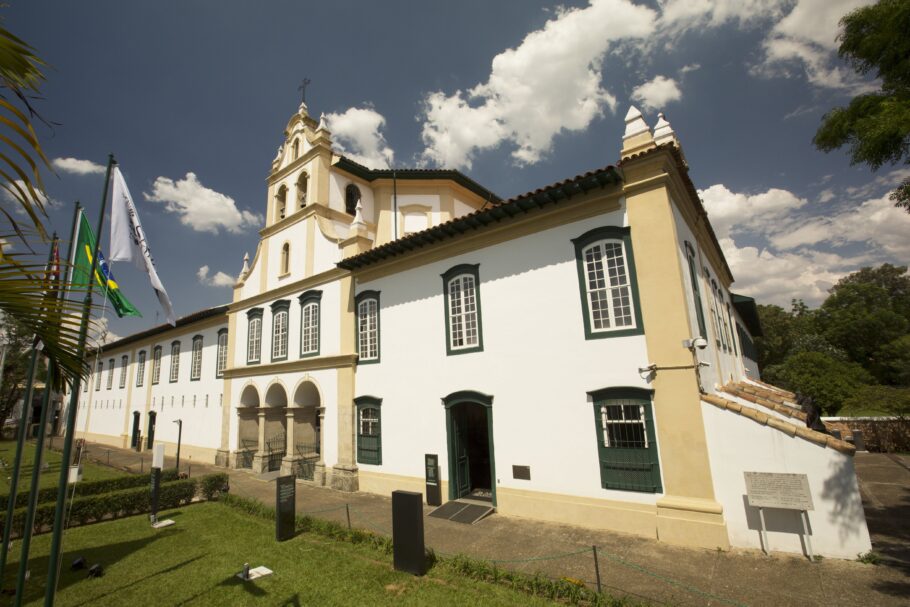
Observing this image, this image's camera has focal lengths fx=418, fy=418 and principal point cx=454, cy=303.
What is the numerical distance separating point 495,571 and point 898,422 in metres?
21.8

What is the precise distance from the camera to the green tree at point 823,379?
1006 inches

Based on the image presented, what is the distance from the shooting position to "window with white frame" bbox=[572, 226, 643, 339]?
10.3 m

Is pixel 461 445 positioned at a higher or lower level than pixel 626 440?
lower

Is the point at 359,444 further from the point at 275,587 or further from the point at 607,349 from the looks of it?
the point at 607,349

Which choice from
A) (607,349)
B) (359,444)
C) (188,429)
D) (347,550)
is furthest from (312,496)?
(188,429)

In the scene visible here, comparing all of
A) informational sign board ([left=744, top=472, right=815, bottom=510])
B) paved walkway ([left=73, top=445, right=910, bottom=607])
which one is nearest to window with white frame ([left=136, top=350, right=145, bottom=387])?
paved walkway ([left=73, top=445, right=910, bottom=607])

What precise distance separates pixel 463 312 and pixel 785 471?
28.0 feet

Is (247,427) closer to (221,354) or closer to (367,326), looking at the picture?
(221,354)

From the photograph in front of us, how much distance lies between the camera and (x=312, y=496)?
1460 cm

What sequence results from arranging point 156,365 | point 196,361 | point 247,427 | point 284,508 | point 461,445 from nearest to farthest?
point 284,508 < point 461,445 < point 247,427 < point 196,361 < point 156,365

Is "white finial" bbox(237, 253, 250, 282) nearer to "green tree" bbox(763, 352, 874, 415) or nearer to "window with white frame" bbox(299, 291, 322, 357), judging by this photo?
"window with white frame" bbox(299, 291, 322, 357)

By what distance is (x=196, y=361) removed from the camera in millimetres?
26094

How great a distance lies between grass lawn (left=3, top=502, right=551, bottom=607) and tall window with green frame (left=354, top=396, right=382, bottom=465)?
4027mm

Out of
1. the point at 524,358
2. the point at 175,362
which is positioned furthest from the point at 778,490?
the point at 175,362
